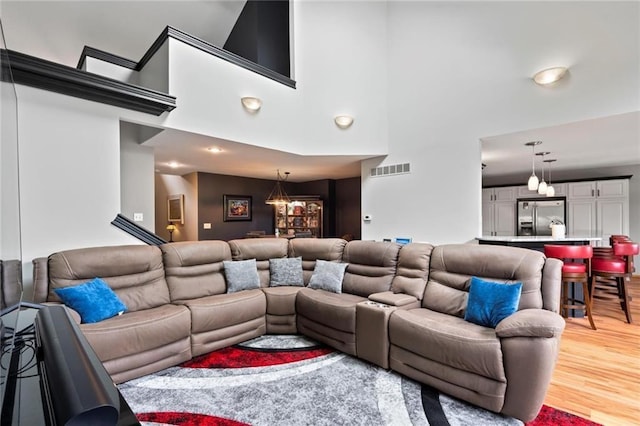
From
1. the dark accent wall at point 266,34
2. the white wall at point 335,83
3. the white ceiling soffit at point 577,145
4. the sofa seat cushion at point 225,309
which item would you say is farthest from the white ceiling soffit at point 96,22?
the white ceiling soffit at point 577,145

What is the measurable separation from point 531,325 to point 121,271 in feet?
11.4

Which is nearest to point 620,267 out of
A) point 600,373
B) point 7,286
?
point 600,373

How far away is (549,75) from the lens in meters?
3.52

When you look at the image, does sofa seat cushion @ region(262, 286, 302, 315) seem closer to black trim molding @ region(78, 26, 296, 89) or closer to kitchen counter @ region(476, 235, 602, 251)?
kitchen counter @ region(476, 235, 602, 251)

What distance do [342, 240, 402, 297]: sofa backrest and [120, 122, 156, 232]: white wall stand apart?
123 inches

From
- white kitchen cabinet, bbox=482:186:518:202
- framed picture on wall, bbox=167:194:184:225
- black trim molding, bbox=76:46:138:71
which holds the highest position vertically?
black trim molding, bbox=76:46:138:71

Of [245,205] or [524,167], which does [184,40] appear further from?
[524,167]

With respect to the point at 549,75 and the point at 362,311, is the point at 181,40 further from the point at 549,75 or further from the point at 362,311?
the point at 549,75

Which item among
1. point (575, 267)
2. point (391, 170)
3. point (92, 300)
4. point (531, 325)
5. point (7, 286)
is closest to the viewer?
point (7, 286)

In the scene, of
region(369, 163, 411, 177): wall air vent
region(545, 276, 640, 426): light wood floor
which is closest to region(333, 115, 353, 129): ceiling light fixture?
region(369, 163, 411, 177): wall air vent

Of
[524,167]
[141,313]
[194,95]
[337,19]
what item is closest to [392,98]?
[337,19]

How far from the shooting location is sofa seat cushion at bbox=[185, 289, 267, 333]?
114 inches

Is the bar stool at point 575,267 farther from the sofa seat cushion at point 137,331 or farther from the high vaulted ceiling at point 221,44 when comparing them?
the sofa seat cushion at point 137,331

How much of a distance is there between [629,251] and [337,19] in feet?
17.8
